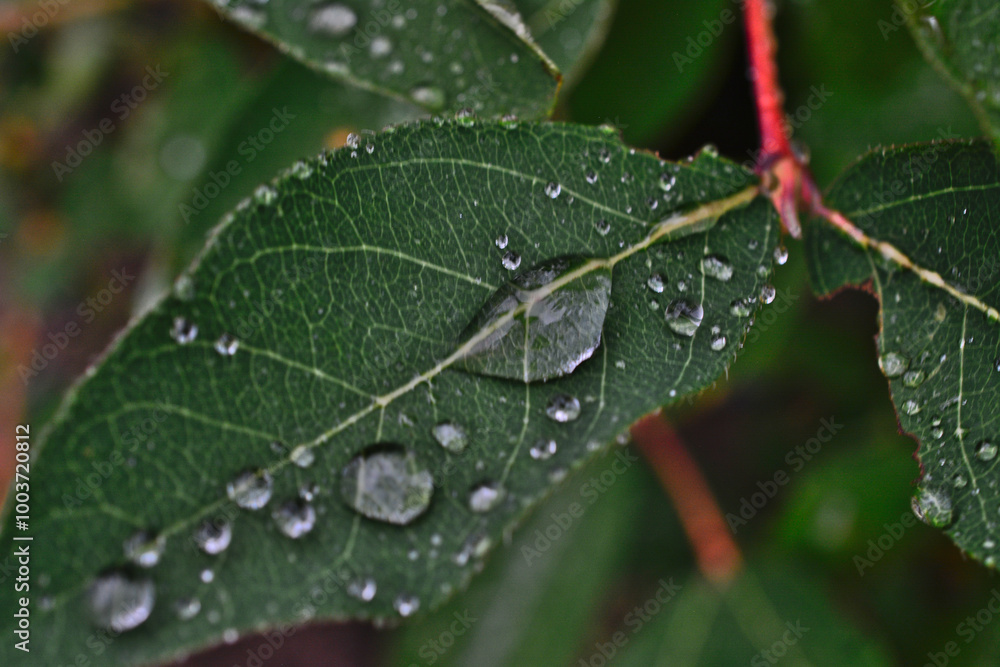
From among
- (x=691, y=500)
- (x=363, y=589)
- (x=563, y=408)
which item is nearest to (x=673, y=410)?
(x=691, y=500)

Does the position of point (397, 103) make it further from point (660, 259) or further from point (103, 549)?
point (103, 549)

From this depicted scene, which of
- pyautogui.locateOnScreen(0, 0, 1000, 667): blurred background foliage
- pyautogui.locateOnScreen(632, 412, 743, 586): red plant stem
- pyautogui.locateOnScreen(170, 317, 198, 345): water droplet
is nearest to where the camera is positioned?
pyautogui.locateOnScreen(170, 317, 198, 345): water droplet

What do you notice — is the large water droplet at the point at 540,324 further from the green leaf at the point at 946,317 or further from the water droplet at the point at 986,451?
the water droplet at the point at 986,451

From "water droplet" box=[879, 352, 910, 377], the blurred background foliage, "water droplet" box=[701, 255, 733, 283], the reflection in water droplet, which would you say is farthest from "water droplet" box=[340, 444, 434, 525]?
the blurred background foliage

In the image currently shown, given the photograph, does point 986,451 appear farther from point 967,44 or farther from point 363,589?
point 363,589

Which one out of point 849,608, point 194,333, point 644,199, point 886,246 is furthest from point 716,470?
point 194,333

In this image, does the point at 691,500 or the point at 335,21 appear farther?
the point at 691,500

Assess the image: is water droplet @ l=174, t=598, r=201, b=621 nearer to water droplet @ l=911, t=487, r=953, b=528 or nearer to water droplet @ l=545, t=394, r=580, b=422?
water droplet @ l=545, t=394, r=580, b=422
